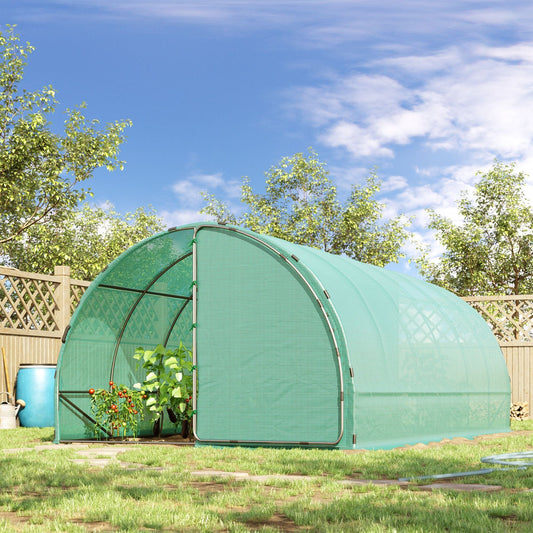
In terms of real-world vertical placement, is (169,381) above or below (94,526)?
above

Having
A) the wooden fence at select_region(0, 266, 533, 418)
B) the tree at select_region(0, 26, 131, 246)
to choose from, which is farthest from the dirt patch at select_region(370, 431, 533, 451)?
the tree at select_region(0, 26, 131, 246)

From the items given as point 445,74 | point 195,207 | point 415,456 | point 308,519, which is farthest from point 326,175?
point 308,519

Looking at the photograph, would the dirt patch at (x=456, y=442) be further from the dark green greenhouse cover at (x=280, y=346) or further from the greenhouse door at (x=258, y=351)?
the greenhouse door at (x=258, y=351)

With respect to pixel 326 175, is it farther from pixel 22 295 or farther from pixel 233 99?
pixel 22 295

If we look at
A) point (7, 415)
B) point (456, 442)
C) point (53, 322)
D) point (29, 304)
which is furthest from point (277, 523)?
point (53, 322)

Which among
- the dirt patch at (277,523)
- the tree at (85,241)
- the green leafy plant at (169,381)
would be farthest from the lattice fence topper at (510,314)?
the dirt patch at (277,523)

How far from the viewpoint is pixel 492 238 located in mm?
23156

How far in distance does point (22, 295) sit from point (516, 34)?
9055 mm

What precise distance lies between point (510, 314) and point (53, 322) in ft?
28.5

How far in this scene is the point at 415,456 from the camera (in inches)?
291

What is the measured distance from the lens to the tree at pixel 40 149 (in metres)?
16.1

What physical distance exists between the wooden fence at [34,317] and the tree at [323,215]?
10603 millimetres

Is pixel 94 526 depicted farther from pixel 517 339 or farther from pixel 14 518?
pixel 517 339

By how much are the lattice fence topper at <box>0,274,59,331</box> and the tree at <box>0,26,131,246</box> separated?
3008 mm
